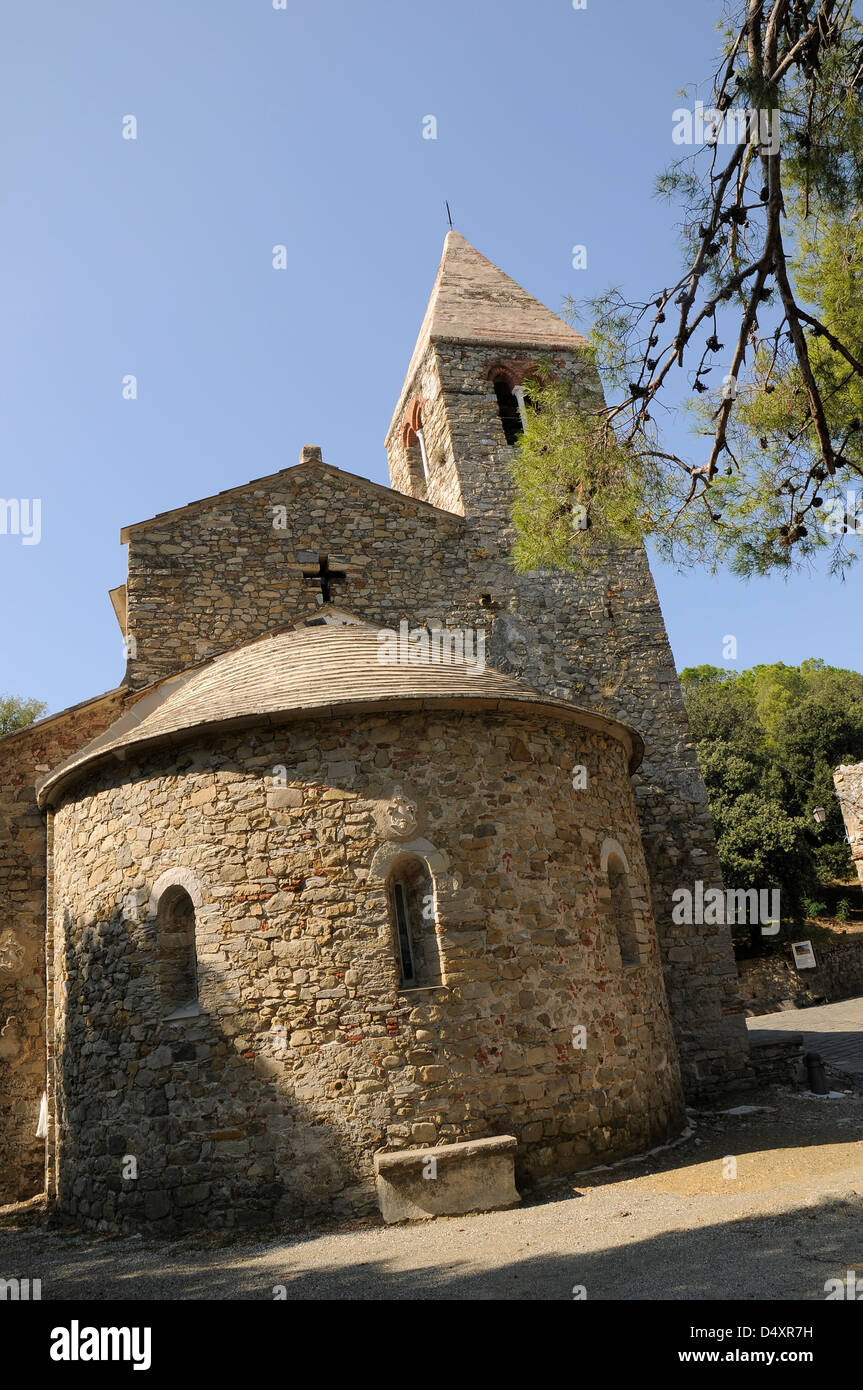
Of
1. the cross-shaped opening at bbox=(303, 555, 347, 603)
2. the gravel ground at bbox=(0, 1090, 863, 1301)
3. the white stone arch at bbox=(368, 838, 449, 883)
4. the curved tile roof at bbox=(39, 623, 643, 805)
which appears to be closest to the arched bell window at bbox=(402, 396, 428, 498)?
the cross-shaped opening at bbox=(303, 555, 347, 603)

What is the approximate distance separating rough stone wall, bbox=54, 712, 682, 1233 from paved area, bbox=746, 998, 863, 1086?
5141 mm

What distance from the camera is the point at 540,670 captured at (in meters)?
13.7

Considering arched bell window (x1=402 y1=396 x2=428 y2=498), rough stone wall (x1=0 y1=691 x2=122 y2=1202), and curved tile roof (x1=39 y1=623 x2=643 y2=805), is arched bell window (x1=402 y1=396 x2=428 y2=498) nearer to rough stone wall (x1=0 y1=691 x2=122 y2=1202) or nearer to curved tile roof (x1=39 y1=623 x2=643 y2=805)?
curved tile roof (x1=39 y1=623 x2=643 y2=805)

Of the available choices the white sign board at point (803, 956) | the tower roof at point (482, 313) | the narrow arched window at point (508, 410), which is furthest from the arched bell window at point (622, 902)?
the white sign board at point (803, 956)

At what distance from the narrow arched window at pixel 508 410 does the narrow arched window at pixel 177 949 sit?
10021 mm

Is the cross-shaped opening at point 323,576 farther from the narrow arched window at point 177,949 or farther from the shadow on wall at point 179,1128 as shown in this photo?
the shadow on wall at point 179,1128

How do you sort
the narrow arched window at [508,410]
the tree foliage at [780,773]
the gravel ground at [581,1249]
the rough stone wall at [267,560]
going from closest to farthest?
the gravel ground at [581,1249], the rough stone wall at [267,560], the narrow arched window at [508,410], the tree foliage at [780,773]

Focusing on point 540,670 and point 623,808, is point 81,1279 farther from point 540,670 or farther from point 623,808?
point 540,670

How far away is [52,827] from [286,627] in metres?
3.59

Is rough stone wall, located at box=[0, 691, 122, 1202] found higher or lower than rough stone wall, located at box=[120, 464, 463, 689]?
lower

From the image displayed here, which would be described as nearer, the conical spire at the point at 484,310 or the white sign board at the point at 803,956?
the conical spire at the point at 484,310

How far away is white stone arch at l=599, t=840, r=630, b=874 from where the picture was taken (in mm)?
9273

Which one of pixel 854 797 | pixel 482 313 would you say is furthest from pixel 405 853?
pixel 854 797

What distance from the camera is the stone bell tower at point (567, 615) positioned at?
40.4ft
